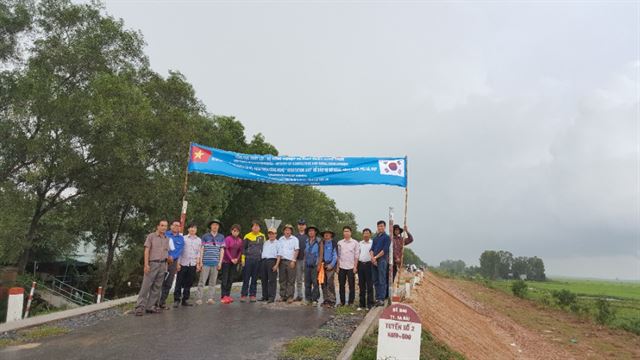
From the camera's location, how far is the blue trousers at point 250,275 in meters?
11.2

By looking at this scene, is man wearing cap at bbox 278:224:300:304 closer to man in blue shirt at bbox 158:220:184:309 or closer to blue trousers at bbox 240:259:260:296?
blue trousers at bbox 240:259:260:296

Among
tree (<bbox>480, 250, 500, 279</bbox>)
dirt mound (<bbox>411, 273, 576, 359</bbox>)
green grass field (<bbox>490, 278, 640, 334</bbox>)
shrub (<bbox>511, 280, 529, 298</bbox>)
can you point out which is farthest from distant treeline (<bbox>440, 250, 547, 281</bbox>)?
dirt mound (<bbox>411, 273, 576, 359</bbox>)

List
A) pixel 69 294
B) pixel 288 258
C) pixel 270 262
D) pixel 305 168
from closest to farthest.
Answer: pixel 288 258
pixel 270 262
pixel 305 168
pixel 69 294

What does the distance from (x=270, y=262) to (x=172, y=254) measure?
2.42m

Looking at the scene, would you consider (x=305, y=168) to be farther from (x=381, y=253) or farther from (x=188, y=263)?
(x=188, y=263)

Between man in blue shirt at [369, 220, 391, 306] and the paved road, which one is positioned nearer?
the paved road

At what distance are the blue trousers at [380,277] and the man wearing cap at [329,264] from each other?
0.96 metres

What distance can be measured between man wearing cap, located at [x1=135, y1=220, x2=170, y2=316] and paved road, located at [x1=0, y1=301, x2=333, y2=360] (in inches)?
13.5

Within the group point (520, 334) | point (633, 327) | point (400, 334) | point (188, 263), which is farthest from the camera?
point (633, 327)

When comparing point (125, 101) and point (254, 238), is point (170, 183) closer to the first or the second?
point (125, 101)

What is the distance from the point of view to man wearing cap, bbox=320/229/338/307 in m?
10.6

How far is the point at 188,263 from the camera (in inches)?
401

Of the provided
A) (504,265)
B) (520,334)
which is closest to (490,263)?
(504,265)

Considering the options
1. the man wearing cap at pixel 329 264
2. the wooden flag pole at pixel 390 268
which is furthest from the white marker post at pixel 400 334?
the man wearing cap at pixel 329 264
